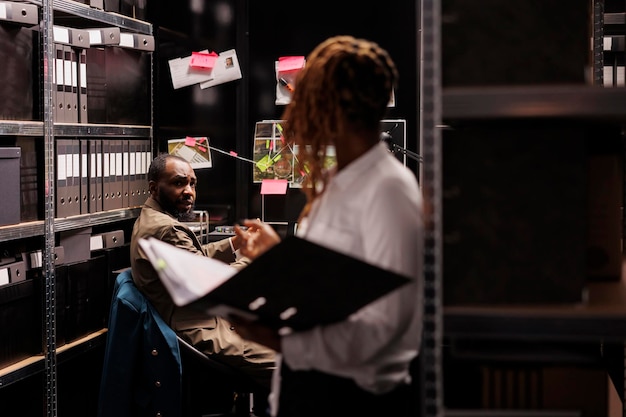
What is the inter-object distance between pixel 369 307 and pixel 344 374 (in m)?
0.17

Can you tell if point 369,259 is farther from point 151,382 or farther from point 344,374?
point 151,382

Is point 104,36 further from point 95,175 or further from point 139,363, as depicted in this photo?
point 139,363

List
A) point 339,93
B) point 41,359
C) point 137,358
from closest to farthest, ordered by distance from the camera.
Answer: point 339,93 → point 137,358 → point 41,359

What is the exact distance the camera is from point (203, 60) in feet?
14.3

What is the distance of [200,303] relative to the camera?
4.68 ft

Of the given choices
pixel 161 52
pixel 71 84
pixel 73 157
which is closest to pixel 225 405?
pixel 73 157

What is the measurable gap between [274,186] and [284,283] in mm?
2862

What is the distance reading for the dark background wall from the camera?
4.32m

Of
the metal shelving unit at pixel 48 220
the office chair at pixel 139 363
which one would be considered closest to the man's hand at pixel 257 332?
the office chair at pixel 139 363

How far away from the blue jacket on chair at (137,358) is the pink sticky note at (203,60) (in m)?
1.63

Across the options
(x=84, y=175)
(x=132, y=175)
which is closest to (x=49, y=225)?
(x=84, y=175)

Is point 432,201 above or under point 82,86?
under

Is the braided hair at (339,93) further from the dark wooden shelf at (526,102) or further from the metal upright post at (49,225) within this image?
the metal upright post at (49,225)

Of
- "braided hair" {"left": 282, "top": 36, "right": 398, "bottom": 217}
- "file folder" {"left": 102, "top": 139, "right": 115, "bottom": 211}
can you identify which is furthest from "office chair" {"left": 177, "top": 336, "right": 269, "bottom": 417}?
"braided hair" {"left": 282, "top": 36, "right": 398, "bottom": 217}
